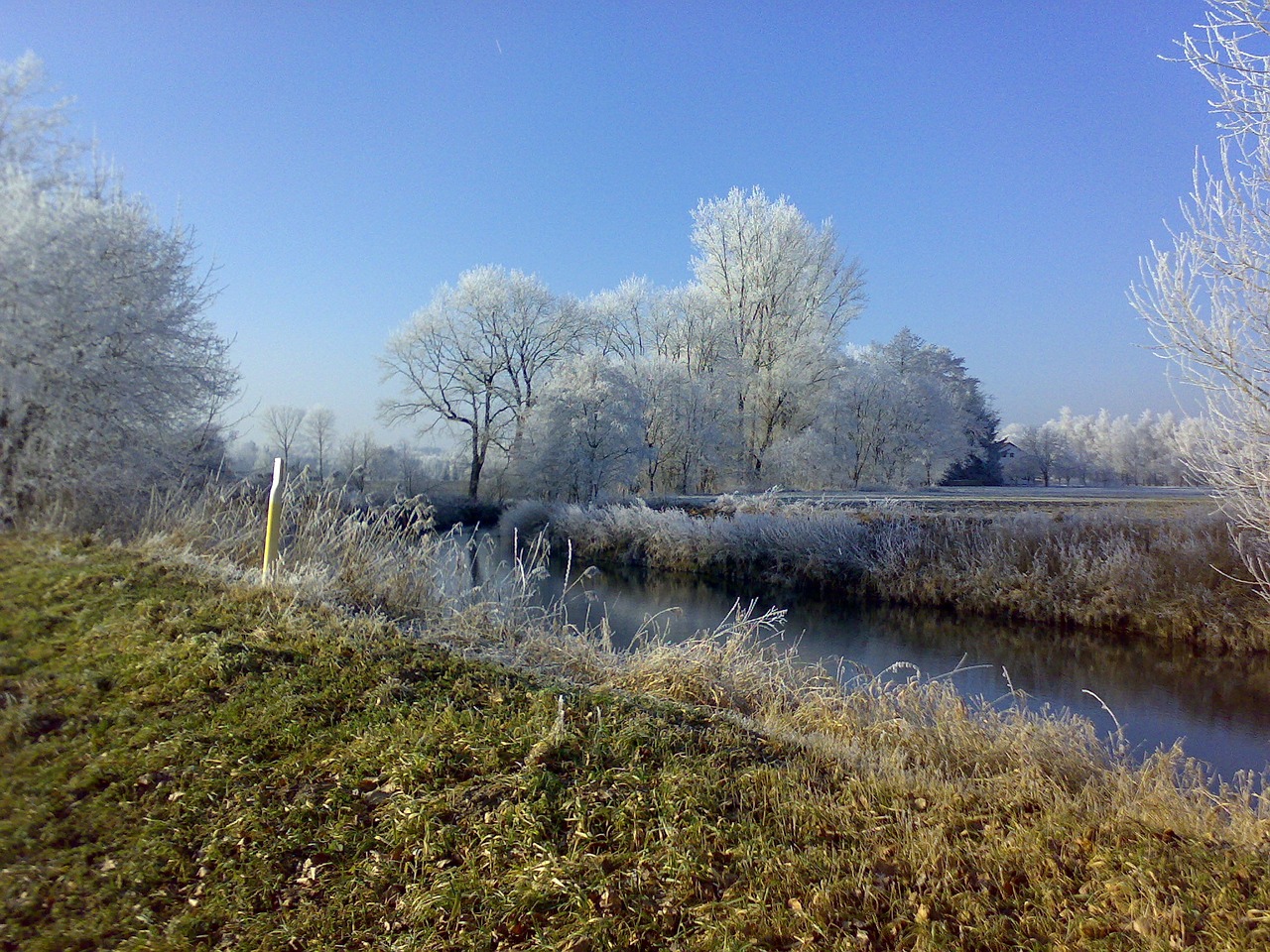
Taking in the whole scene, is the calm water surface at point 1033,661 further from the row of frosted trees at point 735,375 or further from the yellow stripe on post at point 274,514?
the row of frosted trees at point 735,375

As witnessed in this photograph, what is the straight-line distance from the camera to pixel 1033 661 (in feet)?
37.0

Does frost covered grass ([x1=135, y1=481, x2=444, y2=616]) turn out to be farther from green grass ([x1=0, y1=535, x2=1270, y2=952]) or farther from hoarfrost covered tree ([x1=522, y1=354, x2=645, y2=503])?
hoarfrost covered tree ([x1=522, y1=354, x2=645, y2=503])

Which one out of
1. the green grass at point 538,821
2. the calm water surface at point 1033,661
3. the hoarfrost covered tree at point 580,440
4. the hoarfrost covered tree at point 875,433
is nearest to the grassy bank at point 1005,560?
the calm water surface at point 1033,661

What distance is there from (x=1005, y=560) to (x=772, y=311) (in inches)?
951

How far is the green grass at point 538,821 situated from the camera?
2566 mm

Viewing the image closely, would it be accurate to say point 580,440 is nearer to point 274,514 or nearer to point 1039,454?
point 274,514

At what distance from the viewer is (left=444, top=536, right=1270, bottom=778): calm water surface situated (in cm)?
817

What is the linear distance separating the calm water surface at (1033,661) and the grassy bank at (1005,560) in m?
0.73

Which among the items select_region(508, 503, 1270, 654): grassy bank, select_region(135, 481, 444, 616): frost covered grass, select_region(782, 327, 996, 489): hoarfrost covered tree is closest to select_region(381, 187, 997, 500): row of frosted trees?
select_region(782, 327, 996, 489): hoarfrost covered tree

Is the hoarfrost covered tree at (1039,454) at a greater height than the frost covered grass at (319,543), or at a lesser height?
greater

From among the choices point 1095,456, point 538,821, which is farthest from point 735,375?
point 1095,456

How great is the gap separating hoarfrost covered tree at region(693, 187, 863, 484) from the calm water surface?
20921 millimetres

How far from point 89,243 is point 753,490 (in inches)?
1004

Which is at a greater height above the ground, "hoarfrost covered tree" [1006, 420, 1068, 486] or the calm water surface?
"hoarfrost covered tree" [1006, 420, 1068, 486]
